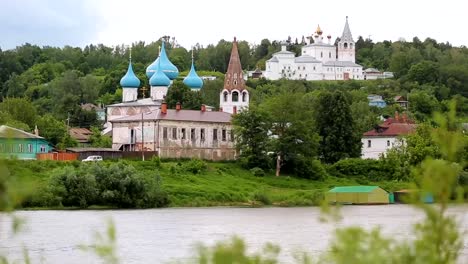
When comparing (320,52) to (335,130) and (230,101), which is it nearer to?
(230,101)

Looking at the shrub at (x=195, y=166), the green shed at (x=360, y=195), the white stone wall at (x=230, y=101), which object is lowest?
the green shed at (x=360, y=195)

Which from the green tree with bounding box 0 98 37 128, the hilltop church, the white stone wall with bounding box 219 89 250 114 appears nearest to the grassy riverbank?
the hilltop church

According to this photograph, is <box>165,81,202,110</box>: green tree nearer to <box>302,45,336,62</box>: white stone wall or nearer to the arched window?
the arched window

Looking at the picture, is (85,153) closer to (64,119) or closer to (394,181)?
(394,181)

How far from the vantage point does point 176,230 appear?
37562mm

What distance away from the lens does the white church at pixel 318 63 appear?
516 ft

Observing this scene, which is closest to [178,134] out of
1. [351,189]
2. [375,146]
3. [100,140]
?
[100,140]

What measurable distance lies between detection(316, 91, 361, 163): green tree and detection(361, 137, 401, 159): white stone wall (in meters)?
11.4

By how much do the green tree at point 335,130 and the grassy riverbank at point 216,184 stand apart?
18.5 ft

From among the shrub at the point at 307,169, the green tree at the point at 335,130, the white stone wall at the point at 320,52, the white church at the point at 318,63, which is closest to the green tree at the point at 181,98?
the green tree at the point at 335,130

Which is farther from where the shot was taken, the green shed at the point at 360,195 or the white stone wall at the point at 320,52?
the white stone wall at the point at 320,52

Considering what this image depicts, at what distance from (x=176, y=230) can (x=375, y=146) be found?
166ft

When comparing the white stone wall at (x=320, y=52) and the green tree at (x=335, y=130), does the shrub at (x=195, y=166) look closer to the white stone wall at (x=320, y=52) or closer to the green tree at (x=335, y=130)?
the green tree at (x=335, y=130)

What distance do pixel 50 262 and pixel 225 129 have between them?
46.9m
